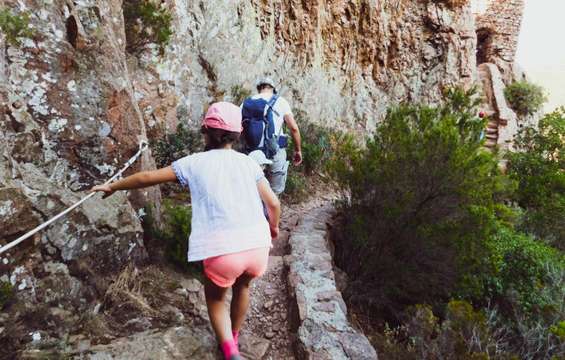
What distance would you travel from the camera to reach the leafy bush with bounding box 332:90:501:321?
14.1 ft

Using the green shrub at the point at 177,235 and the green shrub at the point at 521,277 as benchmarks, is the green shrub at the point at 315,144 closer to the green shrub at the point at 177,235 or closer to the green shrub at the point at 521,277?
the green shrub at the point at 521,277

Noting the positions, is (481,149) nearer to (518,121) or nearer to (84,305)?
(84,305)

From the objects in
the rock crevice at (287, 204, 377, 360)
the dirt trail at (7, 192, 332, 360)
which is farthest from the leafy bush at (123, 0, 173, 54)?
the dirt trail at (7, 192, 332, 360)

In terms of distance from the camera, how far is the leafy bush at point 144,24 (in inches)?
217

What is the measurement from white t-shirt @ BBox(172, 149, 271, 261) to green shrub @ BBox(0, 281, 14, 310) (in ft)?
3.27

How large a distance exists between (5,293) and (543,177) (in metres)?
12.6

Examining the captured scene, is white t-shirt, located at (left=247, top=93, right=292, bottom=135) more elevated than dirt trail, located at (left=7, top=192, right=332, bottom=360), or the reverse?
white t-shirt, located at (left=247, top=93, right=292, bottom=135)

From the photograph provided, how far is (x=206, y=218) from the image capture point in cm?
183

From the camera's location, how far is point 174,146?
18.7ft

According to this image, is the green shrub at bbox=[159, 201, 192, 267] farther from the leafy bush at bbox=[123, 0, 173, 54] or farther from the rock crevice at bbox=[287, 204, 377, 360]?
the leafy bush at bbox=[123, 0, 173, 54]

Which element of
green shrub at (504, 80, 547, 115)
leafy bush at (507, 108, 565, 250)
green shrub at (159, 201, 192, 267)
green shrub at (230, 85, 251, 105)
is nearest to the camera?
green shrub at (159, 201, 192, 267)

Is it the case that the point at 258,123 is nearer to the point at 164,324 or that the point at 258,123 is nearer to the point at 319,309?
the point at 319,309

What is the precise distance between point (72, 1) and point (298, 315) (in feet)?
10.2

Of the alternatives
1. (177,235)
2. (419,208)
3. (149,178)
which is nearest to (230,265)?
(149,178)
